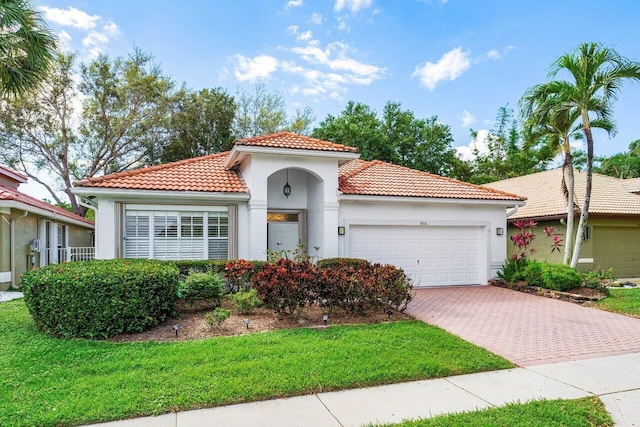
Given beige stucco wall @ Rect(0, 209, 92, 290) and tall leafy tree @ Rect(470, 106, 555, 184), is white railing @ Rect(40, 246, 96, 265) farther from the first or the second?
tall leafy tree @ Rect(470, 106, 555, 184)

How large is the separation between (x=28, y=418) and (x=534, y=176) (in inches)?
952

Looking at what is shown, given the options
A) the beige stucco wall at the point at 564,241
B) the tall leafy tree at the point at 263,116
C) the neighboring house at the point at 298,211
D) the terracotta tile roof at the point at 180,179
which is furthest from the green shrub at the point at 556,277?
the tall leafy tree at the point at 263,116

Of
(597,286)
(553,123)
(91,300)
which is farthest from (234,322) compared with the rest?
(553,123)

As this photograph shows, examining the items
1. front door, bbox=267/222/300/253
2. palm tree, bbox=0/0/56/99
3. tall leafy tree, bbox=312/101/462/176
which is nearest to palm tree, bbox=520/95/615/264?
front door, bbox=267/222/300/253

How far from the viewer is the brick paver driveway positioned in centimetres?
650

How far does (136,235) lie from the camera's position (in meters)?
11.1

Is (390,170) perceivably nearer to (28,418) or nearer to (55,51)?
(55,51)

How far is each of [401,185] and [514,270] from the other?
190 inches

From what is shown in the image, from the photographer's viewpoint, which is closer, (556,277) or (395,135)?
(556,277)

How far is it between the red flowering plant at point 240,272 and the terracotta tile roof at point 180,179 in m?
2.90

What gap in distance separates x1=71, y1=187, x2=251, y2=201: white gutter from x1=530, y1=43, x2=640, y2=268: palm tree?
407 inches

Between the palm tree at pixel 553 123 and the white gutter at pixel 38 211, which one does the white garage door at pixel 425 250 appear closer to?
the palm tree at pixel 553 123

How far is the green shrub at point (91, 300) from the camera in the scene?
21.9 ft

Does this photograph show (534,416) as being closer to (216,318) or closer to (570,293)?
(216,318)
